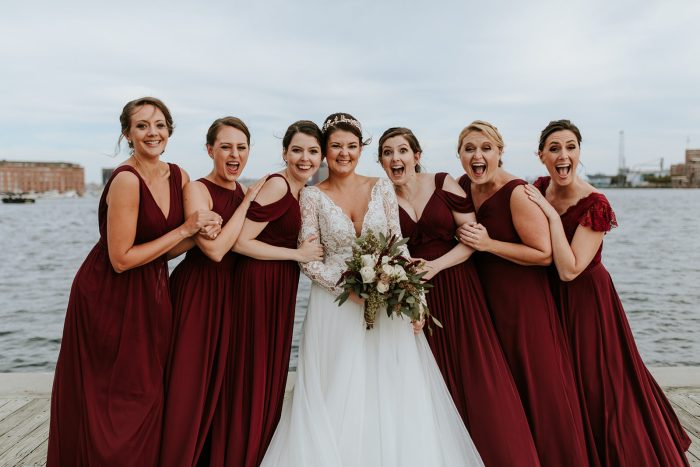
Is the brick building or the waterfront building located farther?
the brick building

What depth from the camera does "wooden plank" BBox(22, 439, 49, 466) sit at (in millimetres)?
4523

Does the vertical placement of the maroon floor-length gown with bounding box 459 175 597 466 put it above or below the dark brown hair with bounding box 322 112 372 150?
below

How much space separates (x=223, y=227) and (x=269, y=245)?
1.29ft

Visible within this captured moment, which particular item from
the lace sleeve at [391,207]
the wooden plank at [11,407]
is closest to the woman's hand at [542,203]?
the lace sleeve at [391,207]

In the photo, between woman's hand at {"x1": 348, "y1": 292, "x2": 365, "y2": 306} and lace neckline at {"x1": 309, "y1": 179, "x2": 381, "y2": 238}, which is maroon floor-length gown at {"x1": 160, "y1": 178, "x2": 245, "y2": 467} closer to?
lace neckline at {"x1": 309, "y1": 179, "x2": 381, "y2": 238}

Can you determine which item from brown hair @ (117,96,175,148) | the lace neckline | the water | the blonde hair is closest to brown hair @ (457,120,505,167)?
the blonde hair

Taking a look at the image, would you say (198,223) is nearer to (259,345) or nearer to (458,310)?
(259,345)

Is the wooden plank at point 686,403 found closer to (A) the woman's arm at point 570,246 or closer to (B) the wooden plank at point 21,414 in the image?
(A) the woman's arm at point 570,246

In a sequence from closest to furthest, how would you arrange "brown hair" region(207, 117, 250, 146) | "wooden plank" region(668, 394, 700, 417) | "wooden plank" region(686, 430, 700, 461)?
"brown hair" region(207, 117, 250, 146) → "wooden plank" region(686, 430, 700, 461) → "wooden plank" region(668, 394, 700, 417)

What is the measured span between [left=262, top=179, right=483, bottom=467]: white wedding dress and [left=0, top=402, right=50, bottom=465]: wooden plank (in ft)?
7.79

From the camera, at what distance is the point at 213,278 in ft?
13.9

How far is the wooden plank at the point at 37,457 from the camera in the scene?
4523mm

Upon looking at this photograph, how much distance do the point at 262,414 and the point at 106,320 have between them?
1.33 m

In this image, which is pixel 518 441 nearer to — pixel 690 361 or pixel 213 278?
pixel 213 278
